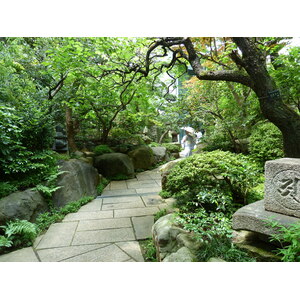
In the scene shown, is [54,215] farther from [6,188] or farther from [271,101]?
[271,101]

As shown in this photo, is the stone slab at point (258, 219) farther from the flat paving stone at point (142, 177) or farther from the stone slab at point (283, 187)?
the flat paving stone at point (142, 177)

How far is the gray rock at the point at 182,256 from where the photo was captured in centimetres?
151

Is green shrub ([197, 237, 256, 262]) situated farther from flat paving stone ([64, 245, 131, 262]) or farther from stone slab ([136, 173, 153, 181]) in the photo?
stone slab ([136, 173, 153, 181])

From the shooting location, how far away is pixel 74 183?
3373 millimetres

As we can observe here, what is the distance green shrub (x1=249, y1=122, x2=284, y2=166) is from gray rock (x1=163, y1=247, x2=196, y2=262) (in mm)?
2356

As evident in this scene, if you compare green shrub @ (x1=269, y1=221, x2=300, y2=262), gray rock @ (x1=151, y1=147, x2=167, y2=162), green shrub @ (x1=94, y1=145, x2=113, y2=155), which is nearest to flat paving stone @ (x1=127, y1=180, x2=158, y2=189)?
green shrub @ (x1=94, y1=145, x2=113, y2=155)

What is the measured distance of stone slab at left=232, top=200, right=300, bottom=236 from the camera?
4.97 feet

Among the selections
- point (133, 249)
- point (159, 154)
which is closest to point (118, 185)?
point (159, 154)

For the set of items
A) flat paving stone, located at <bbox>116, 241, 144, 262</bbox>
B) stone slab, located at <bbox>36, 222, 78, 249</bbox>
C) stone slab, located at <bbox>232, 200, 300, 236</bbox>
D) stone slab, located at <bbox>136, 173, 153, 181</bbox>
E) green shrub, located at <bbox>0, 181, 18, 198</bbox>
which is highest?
green shrub, located at <bbox>0, 181, 18, 198</bbox>

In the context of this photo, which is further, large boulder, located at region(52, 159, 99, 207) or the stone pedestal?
large boulder, located at region(52, 159, 99, 207)

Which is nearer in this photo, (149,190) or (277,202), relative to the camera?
(277,202)

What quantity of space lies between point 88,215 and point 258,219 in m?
2.24
